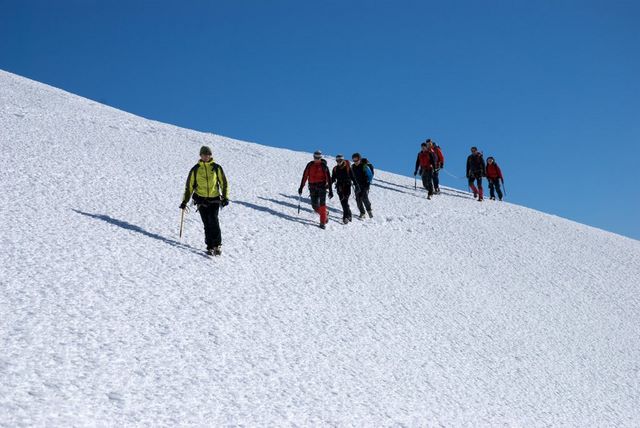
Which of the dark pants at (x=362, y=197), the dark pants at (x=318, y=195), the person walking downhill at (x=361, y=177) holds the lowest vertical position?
the dark pants at (x=318, y=195)

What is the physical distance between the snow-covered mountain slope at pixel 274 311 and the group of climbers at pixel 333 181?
552 millimetres

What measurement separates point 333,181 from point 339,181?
315 mm

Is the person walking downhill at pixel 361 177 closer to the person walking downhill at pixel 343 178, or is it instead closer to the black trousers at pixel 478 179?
the person walking downhill at pixel 343 178

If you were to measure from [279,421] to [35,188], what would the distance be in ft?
29.7

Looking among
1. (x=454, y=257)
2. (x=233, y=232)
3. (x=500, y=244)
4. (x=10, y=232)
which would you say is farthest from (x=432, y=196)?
(x=10, y=232)

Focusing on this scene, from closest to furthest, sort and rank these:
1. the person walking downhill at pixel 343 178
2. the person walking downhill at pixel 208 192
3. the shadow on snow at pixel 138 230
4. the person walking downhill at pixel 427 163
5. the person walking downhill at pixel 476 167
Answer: the person walking downhill at pixel 208 192
the shadow on snow at pixel 138 230
the person walking downhill at pixel 343 178
the person walking downhill at pixel 427 163
the person walking downhill at pixel 476 167

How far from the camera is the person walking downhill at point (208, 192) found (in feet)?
34.7

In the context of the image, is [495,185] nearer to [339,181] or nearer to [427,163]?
[427,163]

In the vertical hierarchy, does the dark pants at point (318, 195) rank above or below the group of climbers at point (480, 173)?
below

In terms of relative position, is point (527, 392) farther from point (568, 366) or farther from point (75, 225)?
point (75, 225)

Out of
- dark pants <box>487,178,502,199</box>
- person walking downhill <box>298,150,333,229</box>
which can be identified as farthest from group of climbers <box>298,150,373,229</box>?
dark pants <box>487,178,502,199</box>

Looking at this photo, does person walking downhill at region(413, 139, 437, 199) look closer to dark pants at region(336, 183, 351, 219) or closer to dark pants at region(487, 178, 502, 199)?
dark pants at region(487, 178, 502, 199)

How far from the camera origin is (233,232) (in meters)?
12.8

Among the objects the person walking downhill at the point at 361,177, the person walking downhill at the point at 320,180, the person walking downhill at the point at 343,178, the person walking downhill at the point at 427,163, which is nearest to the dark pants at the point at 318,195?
the person walking downhill at the point at 320,180
